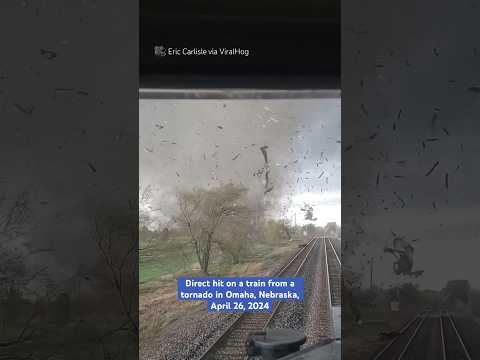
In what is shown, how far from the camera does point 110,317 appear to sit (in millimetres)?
1185

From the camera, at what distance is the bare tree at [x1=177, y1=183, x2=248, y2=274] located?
119 cm

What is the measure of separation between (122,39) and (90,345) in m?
1.06

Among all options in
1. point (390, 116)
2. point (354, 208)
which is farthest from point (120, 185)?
point (390, 116)

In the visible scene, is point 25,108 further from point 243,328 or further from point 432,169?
point 432,169

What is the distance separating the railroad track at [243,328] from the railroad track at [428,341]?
16.5 inches

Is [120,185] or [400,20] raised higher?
[400,20]

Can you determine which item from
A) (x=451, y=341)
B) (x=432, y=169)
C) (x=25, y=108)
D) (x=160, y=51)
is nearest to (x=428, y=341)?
(x=451, y=341)

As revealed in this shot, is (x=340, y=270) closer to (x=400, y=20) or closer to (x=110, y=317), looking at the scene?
(x=110, y=317)

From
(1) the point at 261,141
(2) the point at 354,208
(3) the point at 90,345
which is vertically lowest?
(3) the point at 90,345

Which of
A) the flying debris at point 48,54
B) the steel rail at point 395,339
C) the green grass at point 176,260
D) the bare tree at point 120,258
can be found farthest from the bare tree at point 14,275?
the steel rail at point 395,339

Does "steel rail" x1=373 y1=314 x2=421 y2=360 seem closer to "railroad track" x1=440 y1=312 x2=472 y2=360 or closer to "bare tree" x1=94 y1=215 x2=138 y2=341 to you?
"railroad track" x1=440 y1=312 x2=472 y2=360

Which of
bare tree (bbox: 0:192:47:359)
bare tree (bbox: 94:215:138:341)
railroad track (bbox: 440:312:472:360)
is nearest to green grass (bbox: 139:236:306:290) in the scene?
bare tree (bbox: 94:215:138:341)

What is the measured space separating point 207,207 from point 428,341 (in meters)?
0.90

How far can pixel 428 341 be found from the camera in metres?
1.21
